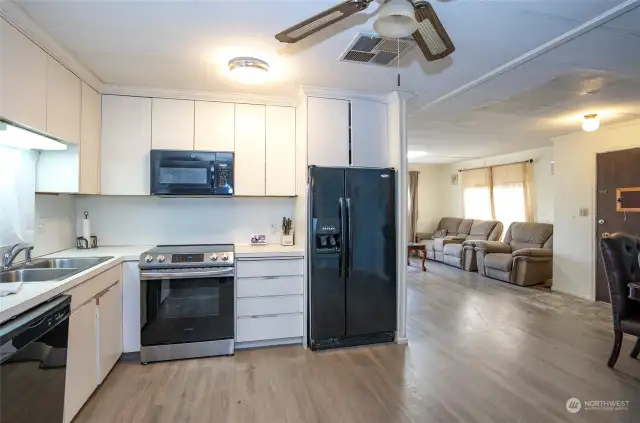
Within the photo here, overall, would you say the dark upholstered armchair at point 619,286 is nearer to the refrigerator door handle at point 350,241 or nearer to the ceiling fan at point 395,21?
the refrigerator door handle at point 350,241

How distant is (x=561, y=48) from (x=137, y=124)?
3.27 m

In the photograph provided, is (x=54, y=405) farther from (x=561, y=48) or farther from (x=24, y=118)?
(x=561, y=48)

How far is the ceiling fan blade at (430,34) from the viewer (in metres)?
1.39

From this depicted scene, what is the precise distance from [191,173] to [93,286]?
1.17 meters

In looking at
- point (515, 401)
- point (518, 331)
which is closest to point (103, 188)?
point (515, 401)

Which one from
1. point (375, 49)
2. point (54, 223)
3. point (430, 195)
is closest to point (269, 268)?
point (54, 223)

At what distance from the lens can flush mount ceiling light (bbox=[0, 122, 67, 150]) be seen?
1.99 meters

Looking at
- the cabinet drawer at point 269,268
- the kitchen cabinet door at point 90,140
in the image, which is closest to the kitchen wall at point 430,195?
the cabinet drawer at point 269,268

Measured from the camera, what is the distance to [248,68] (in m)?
2.41

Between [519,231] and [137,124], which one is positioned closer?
[137,124]

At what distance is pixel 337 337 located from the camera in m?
3.07

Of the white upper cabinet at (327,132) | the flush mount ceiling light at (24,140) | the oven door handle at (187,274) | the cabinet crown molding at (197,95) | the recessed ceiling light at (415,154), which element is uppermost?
the recessed ceiling light at (415,154)

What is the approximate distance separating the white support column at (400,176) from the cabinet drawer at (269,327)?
0.95m

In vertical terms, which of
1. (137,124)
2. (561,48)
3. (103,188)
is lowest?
(103,188)
